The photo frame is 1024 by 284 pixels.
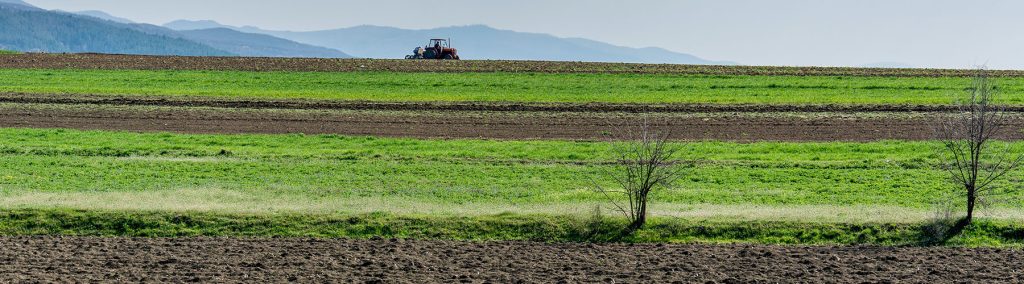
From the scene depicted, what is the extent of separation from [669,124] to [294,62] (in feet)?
Result: 110

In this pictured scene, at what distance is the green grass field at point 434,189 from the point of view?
70.7 feet

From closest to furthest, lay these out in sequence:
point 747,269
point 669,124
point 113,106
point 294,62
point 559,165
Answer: point 747,269, point 559,165, point 669,124, point 113,106, point 294,62

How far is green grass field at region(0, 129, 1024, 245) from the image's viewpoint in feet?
70.7

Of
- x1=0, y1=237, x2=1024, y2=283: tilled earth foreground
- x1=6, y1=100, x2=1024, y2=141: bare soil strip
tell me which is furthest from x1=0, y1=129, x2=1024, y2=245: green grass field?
x1=6, y1=100, x2=1024, y2=141: bare soil strip

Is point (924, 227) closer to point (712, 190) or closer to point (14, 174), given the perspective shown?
point (712, 190)

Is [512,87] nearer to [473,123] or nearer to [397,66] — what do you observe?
[397,66]

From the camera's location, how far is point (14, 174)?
1114 inches

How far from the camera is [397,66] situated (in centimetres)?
6581

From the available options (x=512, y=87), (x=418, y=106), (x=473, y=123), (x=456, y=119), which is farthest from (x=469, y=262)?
(x=512, y=87)

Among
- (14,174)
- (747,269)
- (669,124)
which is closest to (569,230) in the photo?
(747,269)

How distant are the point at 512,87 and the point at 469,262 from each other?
38.2 meters

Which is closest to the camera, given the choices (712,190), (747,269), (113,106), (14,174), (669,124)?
(747,269)

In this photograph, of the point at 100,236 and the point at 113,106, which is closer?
the point at 100,236

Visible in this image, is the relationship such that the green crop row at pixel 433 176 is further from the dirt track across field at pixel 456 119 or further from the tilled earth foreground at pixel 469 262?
the tilled earth foreground at pixel 469 262
